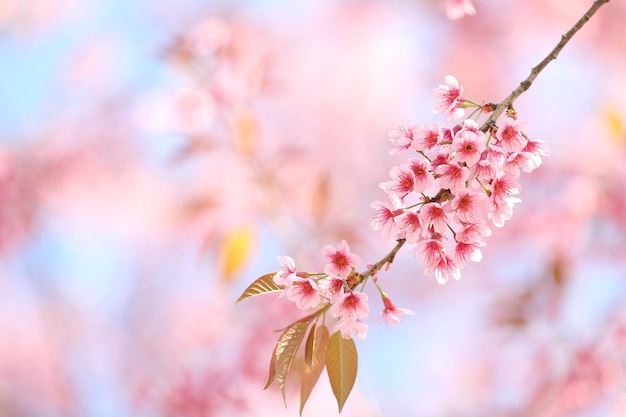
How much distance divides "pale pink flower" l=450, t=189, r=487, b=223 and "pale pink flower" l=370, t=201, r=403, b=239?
64 millimetres

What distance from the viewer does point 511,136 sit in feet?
2.35

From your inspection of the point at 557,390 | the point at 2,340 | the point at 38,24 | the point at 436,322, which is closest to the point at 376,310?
the point at 436,322

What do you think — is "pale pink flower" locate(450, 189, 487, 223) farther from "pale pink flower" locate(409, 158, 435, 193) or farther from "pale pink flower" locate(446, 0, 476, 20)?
"pale pink flower" locate(446, 0, 476, 20)

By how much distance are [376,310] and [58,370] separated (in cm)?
187

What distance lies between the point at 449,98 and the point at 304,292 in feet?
0.90

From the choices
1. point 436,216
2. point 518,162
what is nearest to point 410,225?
point 436,216

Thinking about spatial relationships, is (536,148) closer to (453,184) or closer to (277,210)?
(453,184)

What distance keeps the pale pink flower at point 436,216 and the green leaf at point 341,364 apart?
16 centimetres

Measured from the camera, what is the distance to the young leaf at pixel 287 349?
2.34ft

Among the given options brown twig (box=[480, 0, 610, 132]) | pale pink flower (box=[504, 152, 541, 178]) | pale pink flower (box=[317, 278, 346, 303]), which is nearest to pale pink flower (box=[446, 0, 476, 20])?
brown twig (box=[480, 0, 610, 132])

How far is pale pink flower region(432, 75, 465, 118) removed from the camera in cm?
77

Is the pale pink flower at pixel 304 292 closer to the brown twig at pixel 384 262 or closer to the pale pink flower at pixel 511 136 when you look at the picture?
the brown twig at pixel 384 262

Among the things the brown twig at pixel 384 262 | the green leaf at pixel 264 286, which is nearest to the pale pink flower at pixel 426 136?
the brown twig at pixel 384 262

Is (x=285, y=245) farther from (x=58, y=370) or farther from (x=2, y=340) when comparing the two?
(x=2, y=340)
